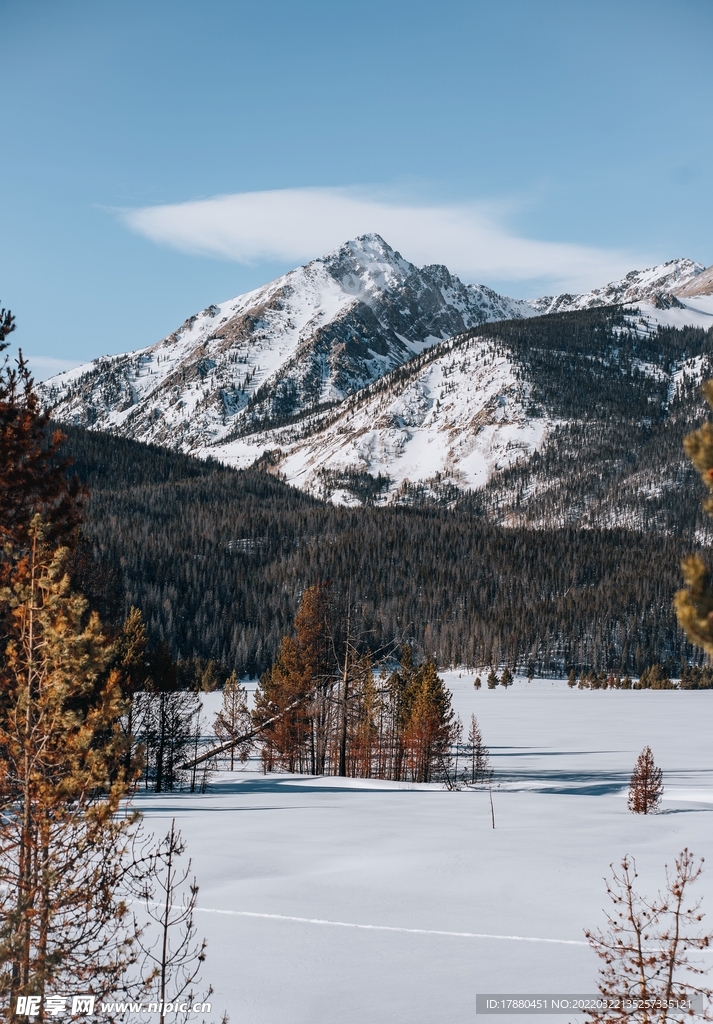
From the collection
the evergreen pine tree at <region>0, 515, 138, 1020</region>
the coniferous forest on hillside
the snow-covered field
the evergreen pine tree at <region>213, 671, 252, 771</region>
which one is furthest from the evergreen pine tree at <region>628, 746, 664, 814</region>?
the coniferous forest on hillside

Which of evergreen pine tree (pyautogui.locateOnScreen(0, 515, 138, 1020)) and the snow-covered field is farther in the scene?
the snow-covered field

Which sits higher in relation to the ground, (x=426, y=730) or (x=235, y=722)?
(x=426, y=730)

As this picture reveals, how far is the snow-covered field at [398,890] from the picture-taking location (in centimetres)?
923

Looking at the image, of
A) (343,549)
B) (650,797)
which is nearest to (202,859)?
(650,797)

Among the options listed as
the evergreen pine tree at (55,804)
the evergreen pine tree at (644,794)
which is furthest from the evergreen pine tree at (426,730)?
the evergreen pine tree at (55,804)

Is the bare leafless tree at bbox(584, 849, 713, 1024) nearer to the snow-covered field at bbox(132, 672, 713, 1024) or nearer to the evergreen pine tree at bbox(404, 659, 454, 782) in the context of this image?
the snow-covered field at bbox(132, 672, 713, 1024)

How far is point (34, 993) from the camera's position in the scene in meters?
6.91

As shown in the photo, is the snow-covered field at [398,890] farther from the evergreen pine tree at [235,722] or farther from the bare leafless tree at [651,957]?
the evergreen pine tree at [235,722]

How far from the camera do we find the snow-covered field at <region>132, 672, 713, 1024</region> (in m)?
9.23

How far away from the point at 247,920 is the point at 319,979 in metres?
2.05

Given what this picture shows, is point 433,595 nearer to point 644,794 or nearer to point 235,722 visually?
point 235,722

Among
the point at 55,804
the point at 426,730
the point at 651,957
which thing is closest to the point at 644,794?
the point at 651,957

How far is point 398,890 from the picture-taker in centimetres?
1298

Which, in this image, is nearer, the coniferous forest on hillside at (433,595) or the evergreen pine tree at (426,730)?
the evergreen pine tree at (426,730)
